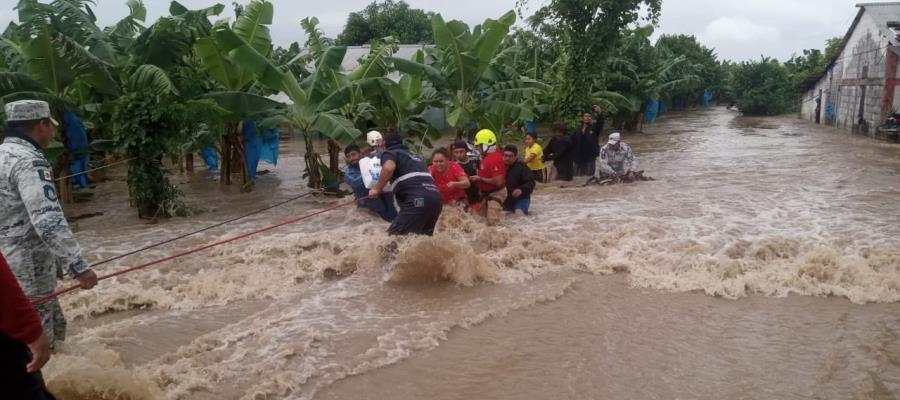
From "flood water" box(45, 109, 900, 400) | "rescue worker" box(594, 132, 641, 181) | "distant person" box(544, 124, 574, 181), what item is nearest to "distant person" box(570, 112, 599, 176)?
"distant person" box(544, 124, 574, 181)

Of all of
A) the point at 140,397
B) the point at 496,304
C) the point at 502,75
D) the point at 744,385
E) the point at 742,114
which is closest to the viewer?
the point at 140,397

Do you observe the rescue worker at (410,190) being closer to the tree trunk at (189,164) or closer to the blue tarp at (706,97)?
the tree trunk at (189,164)

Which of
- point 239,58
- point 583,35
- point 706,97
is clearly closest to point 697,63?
point 706,97

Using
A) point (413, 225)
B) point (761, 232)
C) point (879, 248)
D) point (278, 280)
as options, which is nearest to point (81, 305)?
point (278, 280)

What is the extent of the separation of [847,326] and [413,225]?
13.0 feet

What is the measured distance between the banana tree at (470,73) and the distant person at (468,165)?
10.1ft

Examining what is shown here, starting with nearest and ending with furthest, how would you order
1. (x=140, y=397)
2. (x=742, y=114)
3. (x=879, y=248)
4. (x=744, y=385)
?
(x=140, y=397), (x=744, y=385), (x=879, y=248), (x=742, y=114)

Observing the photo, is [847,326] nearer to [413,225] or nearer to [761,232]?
[761,232]

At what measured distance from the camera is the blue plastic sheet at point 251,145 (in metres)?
12.8

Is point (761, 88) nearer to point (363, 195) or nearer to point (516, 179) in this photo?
point (516, 179)

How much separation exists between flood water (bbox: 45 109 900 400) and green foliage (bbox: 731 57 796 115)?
30.6m

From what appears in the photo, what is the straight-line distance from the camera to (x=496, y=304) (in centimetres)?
605

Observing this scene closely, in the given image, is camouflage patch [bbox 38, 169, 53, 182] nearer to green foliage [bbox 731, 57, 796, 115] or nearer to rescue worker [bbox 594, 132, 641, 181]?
rescue worker [bbox 594, 132, 641, 181]

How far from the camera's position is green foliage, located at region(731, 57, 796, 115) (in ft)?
127
